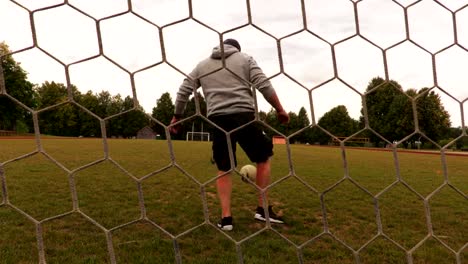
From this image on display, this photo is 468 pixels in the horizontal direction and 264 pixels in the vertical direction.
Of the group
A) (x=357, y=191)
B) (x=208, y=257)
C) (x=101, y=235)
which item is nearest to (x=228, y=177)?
(x=208, y=257)

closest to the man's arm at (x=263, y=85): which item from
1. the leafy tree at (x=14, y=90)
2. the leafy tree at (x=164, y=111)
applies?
the leafy tree at (x=164, y=111)

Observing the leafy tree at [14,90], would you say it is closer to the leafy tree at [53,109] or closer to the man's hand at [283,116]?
the leafy tree at [53,109]

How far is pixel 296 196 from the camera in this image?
2.86 metres

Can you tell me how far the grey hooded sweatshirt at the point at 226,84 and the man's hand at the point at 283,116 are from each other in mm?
148

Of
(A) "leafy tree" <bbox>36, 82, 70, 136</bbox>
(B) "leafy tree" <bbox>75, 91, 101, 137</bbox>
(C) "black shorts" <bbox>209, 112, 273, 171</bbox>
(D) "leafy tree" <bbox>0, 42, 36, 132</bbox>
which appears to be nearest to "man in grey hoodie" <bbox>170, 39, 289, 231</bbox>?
(C) "black shorts" <bbox>209, 112, 273, 171</bbox>

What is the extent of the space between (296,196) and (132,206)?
4.25 ft

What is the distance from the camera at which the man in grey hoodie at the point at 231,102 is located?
1.66m

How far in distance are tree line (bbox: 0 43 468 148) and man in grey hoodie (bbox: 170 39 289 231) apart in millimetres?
77

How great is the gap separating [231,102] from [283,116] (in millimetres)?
274

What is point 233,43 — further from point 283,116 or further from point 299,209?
point 299,209

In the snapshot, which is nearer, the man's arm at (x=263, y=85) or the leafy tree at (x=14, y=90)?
the leafy tree at (x=14, y=90)

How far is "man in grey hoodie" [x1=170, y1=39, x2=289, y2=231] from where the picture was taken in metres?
1.66

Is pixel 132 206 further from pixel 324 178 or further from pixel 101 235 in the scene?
pixel 324 178

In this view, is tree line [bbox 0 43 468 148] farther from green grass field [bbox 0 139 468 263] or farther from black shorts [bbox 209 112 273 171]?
green grass field [bbox 0 139 468 263]
